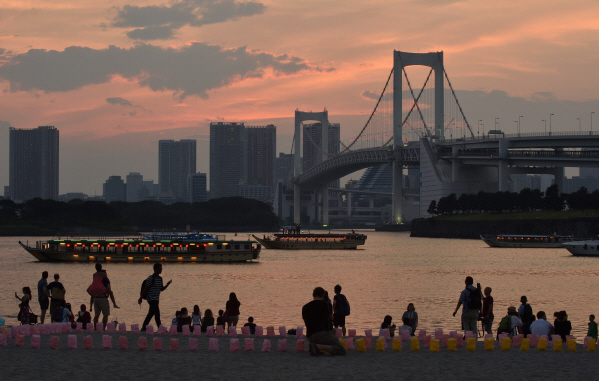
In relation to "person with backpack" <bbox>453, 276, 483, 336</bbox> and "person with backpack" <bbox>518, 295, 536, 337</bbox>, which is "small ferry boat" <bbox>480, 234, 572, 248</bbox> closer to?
"person with backpack" <bbox>518, 295, 536, 337</bbox>

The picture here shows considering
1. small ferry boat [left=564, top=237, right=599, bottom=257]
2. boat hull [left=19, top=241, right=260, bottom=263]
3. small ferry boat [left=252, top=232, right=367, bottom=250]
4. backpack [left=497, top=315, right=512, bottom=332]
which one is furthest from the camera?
small ferry boat [left=252, top=232, right=367, bottom=250]

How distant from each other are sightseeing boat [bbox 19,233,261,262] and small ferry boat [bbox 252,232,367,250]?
63.7 ft

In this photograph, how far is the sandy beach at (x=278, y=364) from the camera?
453 inches

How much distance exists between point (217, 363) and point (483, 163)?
83140 millimetres

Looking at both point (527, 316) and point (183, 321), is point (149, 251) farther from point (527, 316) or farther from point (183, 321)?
point (527, 316)

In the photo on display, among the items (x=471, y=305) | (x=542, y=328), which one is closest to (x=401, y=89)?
(x=471, y=305)

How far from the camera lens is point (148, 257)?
54812 mm

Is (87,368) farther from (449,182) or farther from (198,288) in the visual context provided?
(449,182)

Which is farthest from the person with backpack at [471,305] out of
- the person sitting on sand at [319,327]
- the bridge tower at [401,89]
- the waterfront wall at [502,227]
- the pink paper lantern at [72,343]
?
the bridge tower at [401,89]

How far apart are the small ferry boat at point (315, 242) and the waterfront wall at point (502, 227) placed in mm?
14923

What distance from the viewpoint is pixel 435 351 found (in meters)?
13.7

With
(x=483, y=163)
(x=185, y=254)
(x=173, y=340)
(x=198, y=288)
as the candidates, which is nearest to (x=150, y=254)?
(x=185, y=254)

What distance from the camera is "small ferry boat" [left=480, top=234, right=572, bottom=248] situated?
73.2m

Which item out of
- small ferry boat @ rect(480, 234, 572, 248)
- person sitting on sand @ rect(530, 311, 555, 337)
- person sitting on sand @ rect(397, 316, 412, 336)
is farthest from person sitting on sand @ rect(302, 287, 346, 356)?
small ferry boat @ rect(480, 234, 572, 248)
